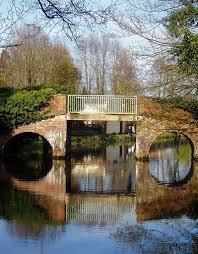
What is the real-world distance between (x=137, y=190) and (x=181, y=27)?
7.83 m

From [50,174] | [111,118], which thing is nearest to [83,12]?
[50,174]

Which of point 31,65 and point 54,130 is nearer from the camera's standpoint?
point 54,130

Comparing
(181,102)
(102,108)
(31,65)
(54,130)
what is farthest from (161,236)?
(31,65)

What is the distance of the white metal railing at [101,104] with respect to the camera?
2781 cm

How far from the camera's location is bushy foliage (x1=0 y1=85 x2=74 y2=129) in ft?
90.5

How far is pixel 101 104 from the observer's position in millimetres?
28141

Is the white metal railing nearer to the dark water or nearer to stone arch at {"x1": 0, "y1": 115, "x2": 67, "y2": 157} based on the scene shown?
stone arch at {"x1": 0, "y1": 115, "x2": 67, "y2": 157}

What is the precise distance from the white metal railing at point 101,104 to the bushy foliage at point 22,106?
1.46m

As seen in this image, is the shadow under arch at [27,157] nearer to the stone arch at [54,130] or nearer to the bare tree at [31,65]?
the stone arch at [54,130]

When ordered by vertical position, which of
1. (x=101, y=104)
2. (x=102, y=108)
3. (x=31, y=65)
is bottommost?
(x=102, y=108)

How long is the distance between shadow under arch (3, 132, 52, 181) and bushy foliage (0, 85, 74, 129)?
2.14 m

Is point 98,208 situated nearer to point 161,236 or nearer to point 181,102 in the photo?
point 161,236

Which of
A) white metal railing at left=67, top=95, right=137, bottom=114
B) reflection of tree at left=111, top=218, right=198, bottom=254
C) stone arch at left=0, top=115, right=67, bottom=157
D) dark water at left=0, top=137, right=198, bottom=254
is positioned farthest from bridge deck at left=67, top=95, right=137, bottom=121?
reflection of tree at left=111, top=218, right=198, bottom=254

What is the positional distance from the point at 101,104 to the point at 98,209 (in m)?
13.9
